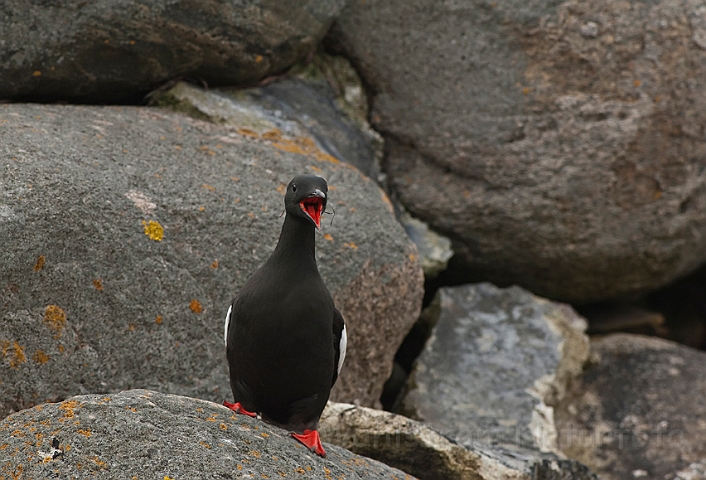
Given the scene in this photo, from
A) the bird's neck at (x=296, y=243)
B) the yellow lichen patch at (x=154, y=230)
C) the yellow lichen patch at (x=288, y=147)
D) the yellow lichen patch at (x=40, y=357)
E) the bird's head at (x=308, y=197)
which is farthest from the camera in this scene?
the yellow lichen patch at (x=288, y=147)

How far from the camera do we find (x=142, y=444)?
3541 millimetres

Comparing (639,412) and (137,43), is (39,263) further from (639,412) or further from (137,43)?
(639,412)

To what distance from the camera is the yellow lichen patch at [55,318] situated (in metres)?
4.91

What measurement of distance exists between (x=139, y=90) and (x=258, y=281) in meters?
3.17

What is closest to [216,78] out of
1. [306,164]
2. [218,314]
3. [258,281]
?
[306,164]

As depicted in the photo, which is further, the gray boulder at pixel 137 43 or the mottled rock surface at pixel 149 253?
the gray boulder at pixel 137 43

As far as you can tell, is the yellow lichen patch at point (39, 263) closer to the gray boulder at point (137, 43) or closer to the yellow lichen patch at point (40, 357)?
the yellow lichen patch at point (40, 357)

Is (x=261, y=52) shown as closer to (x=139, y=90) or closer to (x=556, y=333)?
(x=139, y=90)

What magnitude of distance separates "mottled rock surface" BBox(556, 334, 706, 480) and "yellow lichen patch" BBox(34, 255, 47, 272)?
433 cm

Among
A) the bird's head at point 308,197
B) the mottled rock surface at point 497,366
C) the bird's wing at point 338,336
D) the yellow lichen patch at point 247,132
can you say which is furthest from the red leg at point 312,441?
the yellow lichen patch at point 247,132

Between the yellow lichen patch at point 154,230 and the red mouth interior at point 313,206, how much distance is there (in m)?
1.47

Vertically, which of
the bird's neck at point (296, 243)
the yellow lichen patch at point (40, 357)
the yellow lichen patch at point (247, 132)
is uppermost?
the bird's neck at point (296, 243)

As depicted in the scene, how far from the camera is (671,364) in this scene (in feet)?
26.2

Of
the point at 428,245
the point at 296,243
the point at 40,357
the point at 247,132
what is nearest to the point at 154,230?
the point at 40,357
